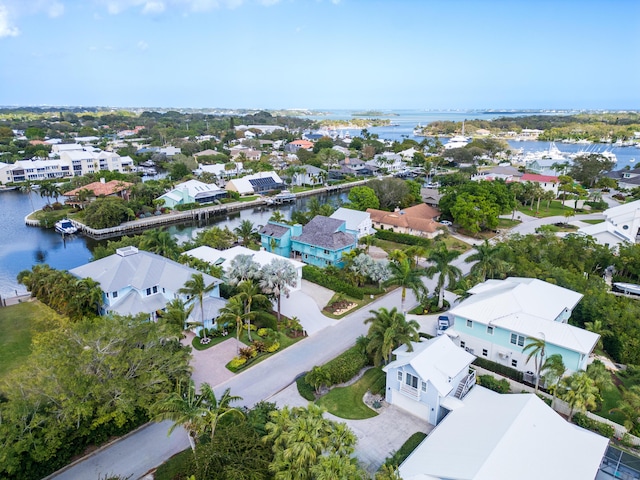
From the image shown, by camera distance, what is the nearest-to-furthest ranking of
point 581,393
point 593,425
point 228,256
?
1. point 581,393
2. point 593,425
3. point 228,256

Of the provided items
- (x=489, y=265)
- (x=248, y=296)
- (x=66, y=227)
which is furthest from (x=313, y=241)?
(x=66, y=227)

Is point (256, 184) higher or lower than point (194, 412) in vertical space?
lower

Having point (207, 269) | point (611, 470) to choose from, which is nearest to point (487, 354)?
point (611, 470)

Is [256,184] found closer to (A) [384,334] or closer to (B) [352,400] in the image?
Result: (A) [384,334]

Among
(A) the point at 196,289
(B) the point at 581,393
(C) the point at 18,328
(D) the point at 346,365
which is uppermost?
(A) the point at 196,289

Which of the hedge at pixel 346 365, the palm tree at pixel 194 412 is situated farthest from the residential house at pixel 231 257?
the palm tree at pixel 194 412

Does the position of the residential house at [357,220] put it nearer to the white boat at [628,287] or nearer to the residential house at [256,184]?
the white boat at [628,287]
